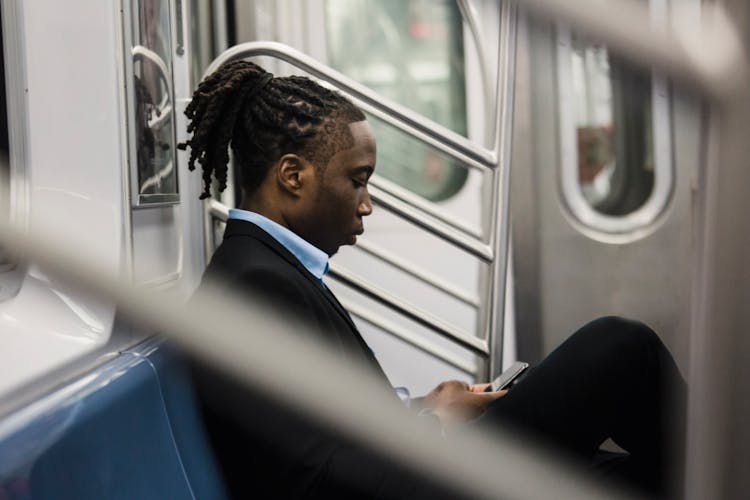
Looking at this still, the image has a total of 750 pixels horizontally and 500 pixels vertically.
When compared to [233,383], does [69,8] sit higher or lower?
higher

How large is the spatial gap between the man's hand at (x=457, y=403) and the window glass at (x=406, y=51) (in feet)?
4.20

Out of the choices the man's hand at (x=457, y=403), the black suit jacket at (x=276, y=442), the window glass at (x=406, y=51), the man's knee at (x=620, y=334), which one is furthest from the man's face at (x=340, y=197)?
the window glass at (x=406, y=51)

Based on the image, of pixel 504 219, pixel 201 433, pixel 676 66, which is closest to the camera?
pixel 676 66

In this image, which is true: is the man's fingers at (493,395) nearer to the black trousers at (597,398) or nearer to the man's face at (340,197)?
the black trousers at (597,398)

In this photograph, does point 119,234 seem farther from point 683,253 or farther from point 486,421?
point 683,253

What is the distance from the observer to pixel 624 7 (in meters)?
0.30

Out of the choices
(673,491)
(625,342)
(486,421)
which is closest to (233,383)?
(486,421)

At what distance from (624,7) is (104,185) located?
1005mm

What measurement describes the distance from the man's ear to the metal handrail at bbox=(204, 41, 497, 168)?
18.3 inches

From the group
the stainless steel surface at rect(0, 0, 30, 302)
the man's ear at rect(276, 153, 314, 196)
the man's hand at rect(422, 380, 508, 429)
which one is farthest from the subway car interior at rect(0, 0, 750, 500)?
the man's ear at rect(276, 153, 314, 196)

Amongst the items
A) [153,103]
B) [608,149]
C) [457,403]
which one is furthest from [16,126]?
[608,149]

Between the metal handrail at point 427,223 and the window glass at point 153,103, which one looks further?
the metal handrail at point 427,223

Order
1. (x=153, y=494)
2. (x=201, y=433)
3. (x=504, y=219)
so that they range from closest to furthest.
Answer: (x=153, y=494) → (x=201, y=433) → (x=504, y=219)

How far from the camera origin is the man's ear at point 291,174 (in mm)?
1361
